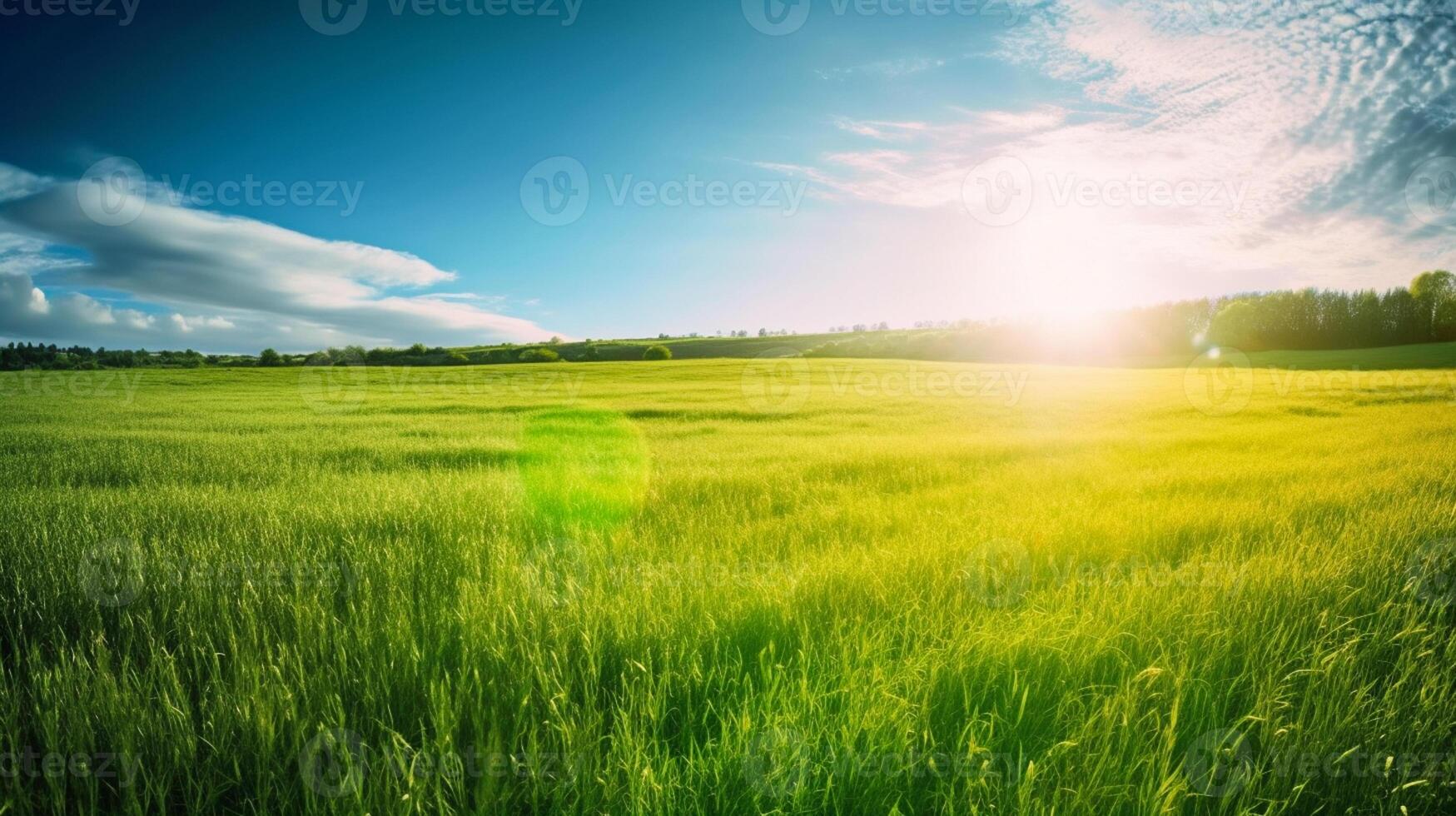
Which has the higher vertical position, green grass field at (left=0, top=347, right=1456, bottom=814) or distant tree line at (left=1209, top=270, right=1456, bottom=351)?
distant tree line at (left=1209, top=270, right=1456, bottom=351)

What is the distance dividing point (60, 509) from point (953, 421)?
14852 millimetres

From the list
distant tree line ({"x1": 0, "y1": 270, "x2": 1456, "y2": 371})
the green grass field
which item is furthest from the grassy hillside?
→ the green grass field

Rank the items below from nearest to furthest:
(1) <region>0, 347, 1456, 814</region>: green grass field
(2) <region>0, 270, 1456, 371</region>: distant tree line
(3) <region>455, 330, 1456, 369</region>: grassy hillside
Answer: (1) <region>0, 347, 1456, 814</region>: green grass field → (3) <region>455, 330, 1456, 369</region>: grassy hillside → (2) <region>0, 270, 1456, 371</region>: distant tree line

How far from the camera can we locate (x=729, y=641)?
251cm

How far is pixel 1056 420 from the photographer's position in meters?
13.8

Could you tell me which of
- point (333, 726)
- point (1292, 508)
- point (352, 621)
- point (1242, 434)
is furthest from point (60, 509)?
point (1242, 434)

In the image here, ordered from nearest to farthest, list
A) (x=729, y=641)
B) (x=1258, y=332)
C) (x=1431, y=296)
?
(x=729, y=641) < (x=1431, y=296) < (x=1258, y=332)

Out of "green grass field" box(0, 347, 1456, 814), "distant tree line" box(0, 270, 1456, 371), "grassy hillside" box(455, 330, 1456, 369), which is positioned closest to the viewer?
"green grass field" box(0, 347, 1456, 814)

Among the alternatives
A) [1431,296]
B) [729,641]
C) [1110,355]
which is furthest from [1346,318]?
[729,641]

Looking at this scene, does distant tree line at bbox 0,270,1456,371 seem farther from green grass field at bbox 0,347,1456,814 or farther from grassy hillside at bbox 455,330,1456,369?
green grass field at bbox 0,347,1456,814

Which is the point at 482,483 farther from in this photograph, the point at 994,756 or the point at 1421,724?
the point at 1421,724

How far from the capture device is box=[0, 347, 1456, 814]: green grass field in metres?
1.73

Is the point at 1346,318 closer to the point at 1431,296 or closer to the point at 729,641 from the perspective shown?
the point at 1431,296

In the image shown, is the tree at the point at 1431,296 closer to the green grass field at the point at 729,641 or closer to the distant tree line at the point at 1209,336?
the distant tree line at the point at 1209,336
